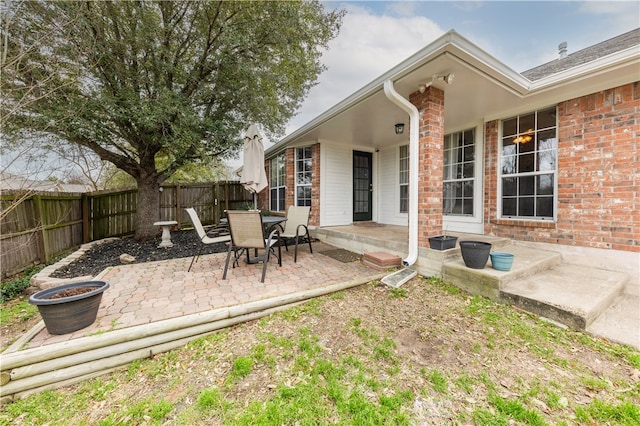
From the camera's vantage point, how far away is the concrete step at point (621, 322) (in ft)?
7.07

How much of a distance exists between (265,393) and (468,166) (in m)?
5.50

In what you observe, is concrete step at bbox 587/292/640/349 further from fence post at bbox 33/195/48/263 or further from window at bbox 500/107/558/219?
fence post at bbox 33/195/48/263

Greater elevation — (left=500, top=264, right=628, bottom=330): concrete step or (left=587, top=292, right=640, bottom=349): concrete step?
(left=500, top=264, right=628, bottom=330): concrete step

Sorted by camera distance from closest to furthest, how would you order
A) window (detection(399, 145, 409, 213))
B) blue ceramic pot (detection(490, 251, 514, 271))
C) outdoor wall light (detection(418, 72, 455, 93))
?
blue ceramic pot (detection(490, 251, 514, 271)) < outdoor wall light (detection(418, 72, 455, 93)) < window (detection(399, 145, 409, 213))

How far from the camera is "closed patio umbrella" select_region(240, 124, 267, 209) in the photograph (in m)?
4.75

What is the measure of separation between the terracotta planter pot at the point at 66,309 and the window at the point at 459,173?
610 cm

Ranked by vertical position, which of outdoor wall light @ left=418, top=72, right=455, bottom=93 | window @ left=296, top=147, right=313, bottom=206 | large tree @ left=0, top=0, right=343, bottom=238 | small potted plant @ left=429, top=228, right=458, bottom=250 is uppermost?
large tree @ left=0, top=0, right=343, bottom=238

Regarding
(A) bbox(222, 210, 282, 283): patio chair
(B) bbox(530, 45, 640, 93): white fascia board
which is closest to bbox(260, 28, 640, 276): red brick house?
(B) bbox(530, 45, 640, 93): white fascia board

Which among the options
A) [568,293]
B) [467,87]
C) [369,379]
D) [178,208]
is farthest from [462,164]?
[178,208]

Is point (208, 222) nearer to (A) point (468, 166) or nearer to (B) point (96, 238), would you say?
(B) point (96, 238)

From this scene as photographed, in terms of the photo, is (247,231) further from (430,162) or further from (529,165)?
(529,165)

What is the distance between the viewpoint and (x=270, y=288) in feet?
10.1

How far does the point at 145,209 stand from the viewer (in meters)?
6.45

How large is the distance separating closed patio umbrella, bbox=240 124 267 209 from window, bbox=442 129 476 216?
4.17m
